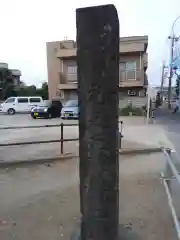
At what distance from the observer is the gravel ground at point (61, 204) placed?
3.67m

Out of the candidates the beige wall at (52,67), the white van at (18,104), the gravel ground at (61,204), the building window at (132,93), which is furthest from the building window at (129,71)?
the gravel ground at (61,204)

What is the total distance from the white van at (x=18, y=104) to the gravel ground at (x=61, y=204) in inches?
976

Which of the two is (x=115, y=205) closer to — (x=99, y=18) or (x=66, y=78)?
(x=99, y=18)

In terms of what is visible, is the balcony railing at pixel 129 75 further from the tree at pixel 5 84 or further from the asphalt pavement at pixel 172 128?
the tree at pixel 5 84

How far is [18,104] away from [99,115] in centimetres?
2970

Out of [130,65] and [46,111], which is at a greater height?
[130,65]

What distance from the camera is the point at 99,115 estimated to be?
2.36 m

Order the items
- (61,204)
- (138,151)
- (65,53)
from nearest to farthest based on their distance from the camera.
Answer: (61,204), (138,151), (65,53)

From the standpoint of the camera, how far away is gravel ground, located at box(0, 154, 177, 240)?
367 cm

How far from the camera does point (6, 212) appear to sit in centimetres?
428

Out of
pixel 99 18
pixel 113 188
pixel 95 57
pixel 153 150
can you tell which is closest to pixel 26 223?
pixel 113 188

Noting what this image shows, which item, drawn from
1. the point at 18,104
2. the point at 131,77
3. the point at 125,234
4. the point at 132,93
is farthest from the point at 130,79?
Answer: the point at 125,234

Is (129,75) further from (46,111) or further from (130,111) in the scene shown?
(46,111)

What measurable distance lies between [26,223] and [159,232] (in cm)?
171
